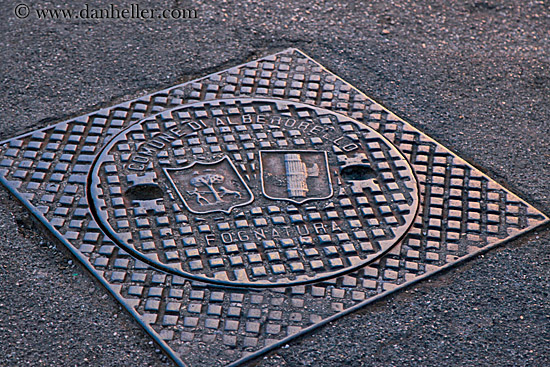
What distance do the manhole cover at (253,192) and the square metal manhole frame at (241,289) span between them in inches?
2.5

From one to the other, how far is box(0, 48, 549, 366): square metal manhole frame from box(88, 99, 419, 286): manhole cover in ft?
0.21

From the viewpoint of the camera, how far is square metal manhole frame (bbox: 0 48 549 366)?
2.59 meters

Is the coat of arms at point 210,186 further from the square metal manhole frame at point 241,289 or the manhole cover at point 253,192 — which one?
the square metal manhole frame at point 241,289

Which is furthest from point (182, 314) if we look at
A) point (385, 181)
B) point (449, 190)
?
point (449, 190)

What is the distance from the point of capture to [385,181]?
10.5 ft

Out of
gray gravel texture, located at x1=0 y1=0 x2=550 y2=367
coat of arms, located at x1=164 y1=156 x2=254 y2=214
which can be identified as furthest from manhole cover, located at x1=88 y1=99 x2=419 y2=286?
gray gravel texture, located at x1=0 y1=0 x2=550 y2=367

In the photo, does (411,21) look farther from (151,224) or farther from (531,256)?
(151,224)

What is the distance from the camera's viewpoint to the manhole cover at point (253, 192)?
2846 millimetres

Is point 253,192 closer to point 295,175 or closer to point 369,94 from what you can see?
point 295,175

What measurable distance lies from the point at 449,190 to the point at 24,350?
1.94 meters

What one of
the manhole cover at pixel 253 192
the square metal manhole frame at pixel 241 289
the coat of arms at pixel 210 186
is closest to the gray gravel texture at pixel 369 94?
the square metal manhole frame at pixel 241 289

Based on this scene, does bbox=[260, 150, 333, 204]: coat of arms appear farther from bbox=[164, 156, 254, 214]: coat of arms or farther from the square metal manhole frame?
the square metal manhole frame

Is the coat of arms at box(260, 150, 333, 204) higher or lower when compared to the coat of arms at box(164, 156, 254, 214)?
higher

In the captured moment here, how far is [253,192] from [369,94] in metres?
1.04
